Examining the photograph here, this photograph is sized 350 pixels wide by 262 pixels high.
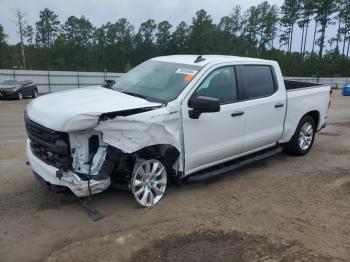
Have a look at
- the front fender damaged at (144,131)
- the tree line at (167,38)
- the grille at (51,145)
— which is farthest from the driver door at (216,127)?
the tree line at (167,38)

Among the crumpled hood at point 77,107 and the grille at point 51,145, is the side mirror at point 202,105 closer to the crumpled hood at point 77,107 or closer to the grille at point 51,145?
the crumpled hood at point 77,107

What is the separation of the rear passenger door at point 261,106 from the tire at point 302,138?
31.2 inches

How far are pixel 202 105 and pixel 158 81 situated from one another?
93cm

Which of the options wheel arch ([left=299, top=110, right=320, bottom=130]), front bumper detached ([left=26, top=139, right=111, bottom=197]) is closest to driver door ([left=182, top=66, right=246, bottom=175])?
front bumper detached ([left=26, top=139, right=111, bottom=197])

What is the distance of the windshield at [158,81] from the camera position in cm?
539

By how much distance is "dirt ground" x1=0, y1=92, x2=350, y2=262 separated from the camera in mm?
4051

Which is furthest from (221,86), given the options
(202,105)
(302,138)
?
(302,138)

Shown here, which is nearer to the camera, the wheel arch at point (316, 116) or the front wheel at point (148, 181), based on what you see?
the front wheel at point (148, 181)

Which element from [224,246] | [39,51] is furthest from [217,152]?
[39,51]

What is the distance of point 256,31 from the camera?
95.5m

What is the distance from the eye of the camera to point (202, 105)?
5086 mm

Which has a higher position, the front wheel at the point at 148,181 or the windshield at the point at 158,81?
the windshield at the point at 158,81

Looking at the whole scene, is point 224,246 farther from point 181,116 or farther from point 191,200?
point 181,116

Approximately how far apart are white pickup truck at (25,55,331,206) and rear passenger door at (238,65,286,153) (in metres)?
0.02
